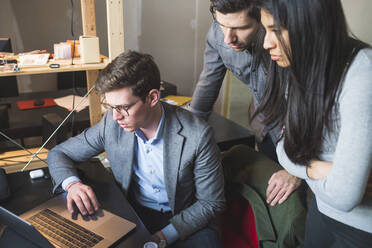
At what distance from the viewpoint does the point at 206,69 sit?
68.4 inches

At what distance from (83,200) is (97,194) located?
0.11 metres

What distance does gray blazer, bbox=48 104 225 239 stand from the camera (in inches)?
53.0

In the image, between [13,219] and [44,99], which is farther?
[44,99]

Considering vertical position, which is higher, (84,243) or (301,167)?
(301,167)

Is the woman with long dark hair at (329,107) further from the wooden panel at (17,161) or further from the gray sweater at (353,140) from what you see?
the wooden panel at (17,161)

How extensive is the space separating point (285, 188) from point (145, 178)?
610 mm

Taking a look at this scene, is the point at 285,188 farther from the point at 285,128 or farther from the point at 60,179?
the point at 60,179

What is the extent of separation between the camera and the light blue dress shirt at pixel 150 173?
55.5 inches

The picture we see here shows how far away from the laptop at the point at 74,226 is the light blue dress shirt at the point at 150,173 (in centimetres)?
21

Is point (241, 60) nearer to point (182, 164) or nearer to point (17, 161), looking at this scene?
point (182, 164)

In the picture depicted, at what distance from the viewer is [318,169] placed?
0.85m

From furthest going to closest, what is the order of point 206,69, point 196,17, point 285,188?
point 196,17 → point 206,69 → point 285,188

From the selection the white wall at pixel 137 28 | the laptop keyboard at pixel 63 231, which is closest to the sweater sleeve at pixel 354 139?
the laptop keyboard at pixel 63 231

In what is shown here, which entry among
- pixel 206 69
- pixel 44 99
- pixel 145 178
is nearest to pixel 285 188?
pixel 145 178
